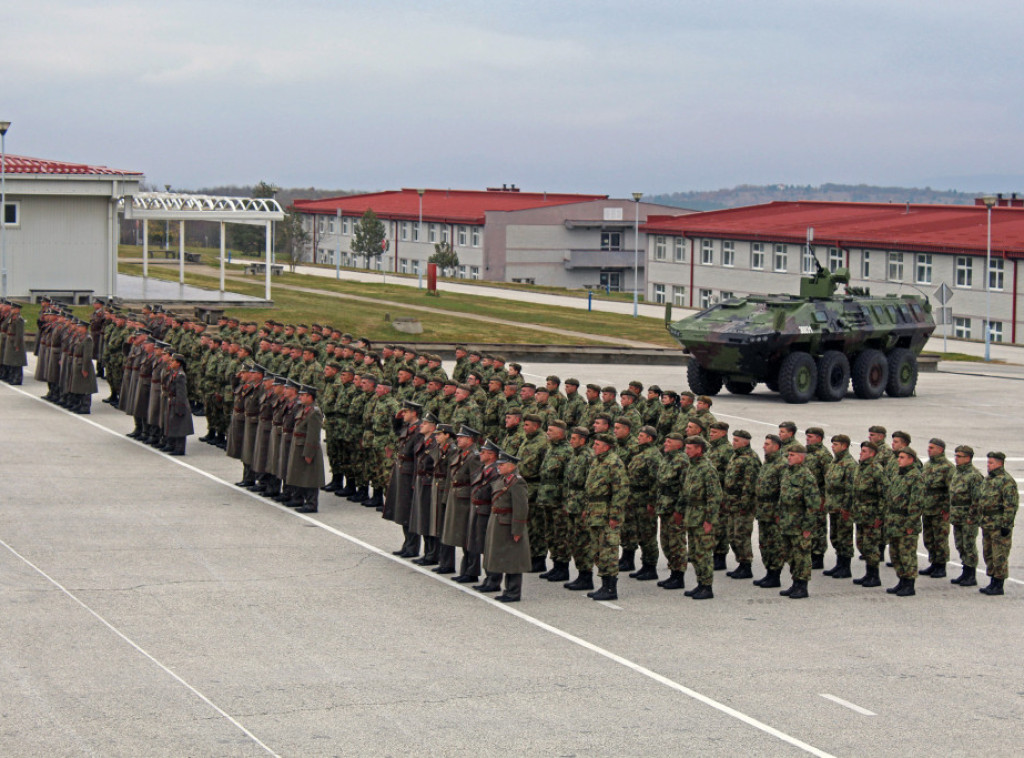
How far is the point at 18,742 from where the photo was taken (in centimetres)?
879

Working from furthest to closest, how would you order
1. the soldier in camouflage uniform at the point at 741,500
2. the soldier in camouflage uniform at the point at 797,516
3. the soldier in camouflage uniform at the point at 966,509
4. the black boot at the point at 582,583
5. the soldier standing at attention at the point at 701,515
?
the soldier in camouflage uniform at the point at 741,500, the soldier in camouflage uniform at the point at 966,509, the black boot at the point at 582,583, the soldier in camouflage uniform at the point at 797,516, the soldier standing at attention at the point at 701,515

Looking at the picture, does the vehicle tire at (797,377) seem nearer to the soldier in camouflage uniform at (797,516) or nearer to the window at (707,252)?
the soldier in camouflage uniform at (797,516)

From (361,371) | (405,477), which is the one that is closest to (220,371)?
(361,371)

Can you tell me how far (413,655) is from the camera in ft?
35.8

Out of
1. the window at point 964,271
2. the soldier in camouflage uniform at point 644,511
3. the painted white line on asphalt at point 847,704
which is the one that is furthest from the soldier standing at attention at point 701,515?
the window at point 964,271

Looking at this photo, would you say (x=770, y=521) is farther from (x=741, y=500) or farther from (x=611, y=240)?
(x=611, y=240)

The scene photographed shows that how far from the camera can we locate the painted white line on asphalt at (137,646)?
912 centimetres

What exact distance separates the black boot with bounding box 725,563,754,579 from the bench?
84.3 feet

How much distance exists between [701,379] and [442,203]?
187 feet

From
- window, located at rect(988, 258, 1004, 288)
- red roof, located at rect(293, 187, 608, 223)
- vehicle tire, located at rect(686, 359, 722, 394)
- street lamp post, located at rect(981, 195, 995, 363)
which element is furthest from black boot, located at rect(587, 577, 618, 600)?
red roof, located at rect(293, 187, 608, 223)

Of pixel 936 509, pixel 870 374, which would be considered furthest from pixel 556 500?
pixel 870 374

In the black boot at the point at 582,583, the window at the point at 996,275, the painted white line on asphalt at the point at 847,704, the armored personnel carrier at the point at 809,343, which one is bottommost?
the painted white line on asphalt at the point at 847,704

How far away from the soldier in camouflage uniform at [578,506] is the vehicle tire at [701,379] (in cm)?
1584

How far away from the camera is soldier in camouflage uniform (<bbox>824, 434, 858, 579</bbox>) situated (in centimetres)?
1387
